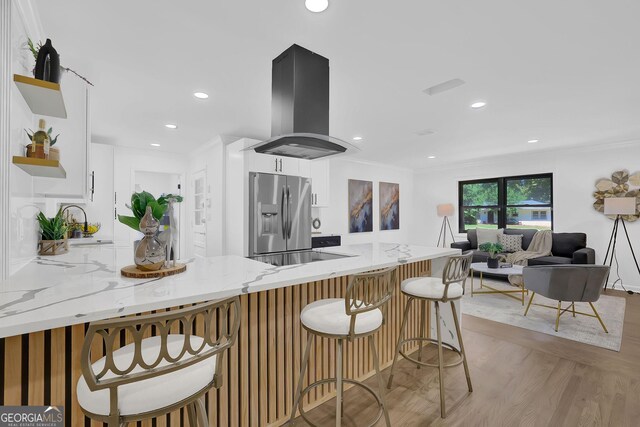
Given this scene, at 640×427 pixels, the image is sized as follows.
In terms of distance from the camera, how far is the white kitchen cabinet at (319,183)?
5.27 meters

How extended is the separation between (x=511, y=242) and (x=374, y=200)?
2841 millimetres

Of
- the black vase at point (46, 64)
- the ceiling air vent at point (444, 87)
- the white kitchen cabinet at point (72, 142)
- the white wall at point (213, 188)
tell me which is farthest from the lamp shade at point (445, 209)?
the black vase at point (46, 64)

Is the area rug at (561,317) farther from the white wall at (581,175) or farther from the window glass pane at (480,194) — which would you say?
the window glass pane at (480,194)

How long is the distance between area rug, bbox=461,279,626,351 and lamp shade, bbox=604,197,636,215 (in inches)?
Result: 50.6

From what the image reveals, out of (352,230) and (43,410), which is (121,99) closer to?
(43,410)

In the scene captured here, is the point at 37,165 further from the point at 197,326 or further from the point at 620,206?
the point at 620,206

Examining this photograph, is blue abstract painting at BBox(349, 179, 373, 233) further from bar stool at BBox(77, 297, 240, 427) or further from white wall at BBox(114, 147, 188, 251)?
bar stool at BBox(77, 297, 240, 427)

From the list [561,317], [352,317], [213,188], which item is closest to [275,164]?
[213,188]

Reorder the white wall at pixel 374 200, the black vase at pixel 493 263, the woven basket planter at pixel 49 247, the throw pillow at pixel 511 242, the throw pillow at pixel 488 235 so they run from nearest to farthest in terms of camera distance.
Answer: the woven basket planter at pixel 49 247, the black vase at pixel 493 263, the throw pillow at pixel 511 242, the throw pillow at pixel 488 235, the white wall at pixel 374 200

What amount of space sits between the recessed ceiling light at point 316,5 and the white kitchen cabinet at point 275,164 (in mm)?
2507

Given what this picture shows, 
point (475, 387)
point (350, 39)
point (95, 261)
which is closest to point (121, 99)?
point (95, 261)

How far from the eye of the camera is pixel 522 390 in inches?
83.7

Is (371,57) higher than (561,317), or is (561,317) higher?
(371,57)

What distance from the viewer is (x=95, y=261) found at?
200 cm
